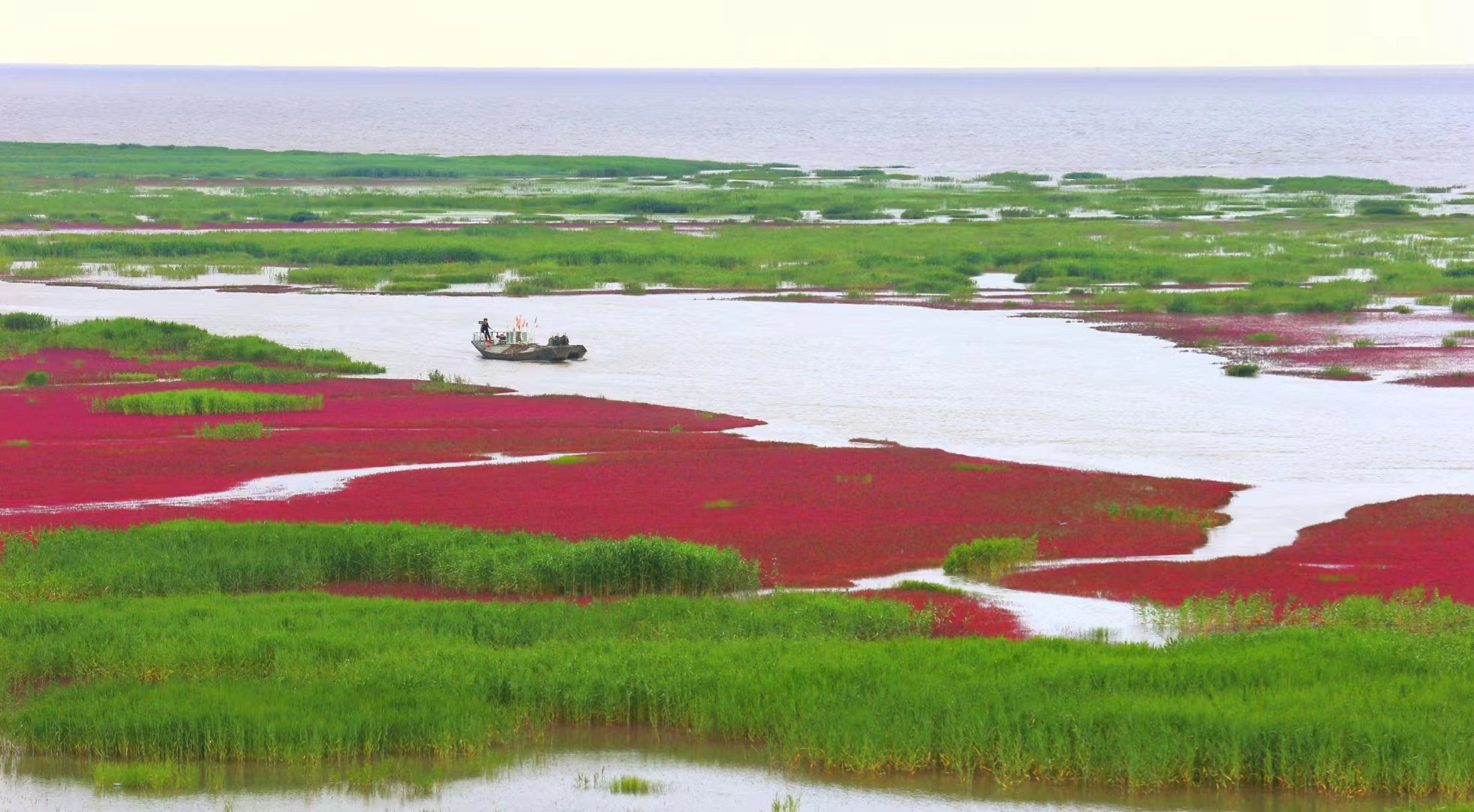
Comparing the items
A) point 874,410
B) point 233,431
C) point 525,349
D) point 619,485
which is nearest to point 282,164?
point 525,349

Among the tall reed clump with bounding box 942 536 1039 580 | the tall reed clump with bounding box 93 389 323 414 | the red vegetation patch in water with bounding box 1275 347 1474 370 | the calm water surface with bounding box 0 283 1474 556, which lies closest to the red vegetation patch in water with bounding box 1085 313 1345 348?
the calm water surface with bounding box 0 283 1474 556

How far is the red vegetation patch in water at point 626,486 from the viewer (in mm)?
28234

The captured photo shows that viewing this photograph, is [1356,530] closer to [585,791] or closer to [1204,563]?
[1204,563]

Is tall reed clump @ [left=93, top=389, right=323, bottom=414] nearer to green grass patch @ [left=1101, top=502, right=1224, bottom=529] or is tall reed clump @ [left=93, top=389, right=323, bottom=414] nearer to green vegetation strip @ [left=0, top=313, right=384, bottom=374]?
green vegetation strip @ [left=0, top=313, right=384, bottom=374]

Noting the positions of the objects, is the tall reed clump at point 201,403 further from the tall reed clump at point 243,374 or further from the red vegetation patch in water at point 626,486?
the tall reed clump at point 243,374

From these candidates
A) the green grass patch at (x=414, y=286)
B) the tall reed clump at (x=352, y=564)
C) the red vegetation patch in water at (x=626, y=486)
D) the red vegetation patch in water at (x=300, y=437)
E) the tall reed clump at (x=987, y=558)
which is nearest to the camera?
the tall reed clump at (x=352, y=564)

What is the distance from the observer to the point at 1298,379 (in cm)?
4966

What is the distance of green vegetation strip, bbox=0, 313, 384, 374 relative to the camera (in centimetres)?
5231

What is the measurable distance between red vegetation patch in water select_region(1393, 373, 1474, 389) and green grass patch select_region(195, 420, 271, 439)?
2985cm

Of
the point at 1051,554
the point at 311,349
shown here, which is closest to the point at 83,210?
the point at 311,349

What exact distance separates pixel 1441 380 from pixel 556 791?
39.0m

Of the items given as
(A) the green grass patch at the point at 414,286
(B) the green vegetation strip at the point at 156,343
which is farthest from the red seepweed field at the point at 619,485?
(A) the green grass patch at the point at 414,286

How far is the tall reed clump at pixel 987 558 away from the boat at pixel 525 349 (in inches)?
1139

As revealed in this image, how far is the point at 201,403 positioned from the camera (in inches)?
1703
